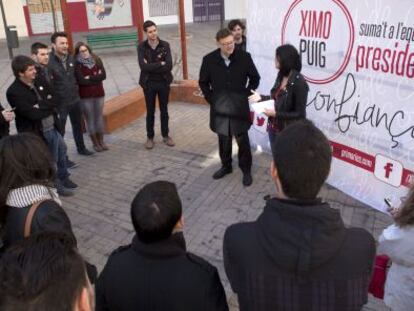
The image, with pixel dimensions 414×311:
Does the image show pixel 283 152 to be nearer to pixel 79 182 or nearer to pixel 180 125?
pixel 79 182

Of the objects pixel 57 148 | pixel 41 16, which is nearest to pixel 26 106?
pixel 57 148

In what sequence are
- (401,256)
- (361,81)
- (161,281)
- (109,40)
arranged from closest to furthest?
(161,281)
(401,256)
(361,81)
(109,40)

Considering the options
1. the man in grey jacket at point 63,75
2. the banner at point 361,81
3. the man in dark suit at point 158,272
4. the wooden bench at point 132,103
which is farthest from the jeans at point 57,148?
the man in dark suit at point 158,272

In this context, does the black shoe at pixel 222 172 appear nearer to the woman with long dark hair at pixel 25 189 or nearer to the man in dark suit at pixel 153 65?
the man in dark suit at pixel 153 65

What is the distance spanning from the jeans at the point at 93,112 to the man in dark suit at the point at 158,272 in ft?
15.2

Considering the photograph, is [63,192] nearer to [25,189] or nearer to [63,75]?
[63,75]

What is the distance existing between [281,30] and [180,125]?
2784mm

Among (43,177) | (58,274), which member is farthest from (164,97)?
(58,274)

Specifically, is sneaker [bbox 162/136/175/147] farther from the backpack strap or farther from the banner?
the backpack strap

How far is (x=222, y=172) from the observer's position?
5652 mm

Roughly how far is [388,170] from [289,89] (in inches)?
52.2

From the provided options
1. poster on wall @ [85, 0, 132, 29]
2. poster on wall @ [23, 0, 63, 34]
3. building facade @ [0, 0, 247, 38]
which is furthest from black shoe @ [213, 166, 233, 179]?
poster on wall @ [23, 0, 63, 34]

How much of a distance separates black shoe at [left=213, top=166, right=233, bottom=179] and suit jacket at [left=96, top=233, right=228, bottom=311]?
148 inches

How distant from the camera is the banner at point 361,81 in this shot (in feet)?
13.5
